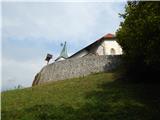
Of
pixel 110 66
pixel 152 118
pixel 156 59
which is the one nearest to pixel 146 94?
pixel 156 59

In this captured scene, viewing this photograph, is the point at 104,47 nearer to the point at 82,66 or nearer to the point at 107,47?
the point at 107,47

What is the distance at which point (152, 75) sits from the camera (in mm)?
40750

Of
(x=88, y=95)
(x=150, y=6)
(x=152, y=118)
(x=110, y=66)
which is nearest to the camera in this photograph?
(x=152, y=118)

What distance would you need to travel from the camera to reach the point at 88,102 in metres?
28.8

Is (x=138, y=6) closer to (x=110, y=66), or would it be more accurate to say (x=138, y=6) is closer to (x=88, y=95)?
(x=88, y=95)

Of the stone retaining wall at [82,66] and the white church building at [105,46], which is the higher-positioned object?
the white church building at [105,46]

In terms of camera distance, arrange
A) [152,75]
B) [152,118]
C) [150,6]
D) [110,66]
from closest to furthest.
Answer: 1. [152,118]
2. [150,6]
3. [152,75]
4. [110,66]

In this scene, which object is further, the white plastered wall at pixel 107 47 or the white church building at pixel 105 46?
the white church building at pixel 105 46

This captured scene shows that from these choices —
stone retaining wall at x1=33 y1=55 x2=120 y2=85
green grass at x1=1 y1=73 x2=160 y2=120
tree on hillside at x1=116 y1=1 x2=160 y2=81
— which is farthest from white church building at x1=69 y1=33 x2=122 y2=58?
green grass at x1=1 y1=73 x2=160 y2=120

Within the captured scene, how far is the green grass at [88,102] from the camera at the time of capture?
2475 centimetres

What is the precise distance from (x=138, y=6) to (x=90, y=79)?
11942mm

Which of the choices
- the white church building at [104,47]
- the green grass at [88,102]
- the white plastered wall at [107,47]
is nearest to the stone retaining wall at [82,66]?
the green grass at [88,102]

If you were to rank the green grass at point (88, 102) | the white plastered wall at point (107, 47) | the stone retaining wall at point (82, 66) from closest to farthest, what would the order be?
the green grass at point (88, 102), the stone retaining wall at point (82, 66), the white plastered wall at point (107, 47)

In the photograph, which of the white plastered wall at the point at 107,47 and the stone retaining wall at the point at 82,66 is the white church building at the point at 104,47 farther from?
the stone retaining wall at the point at 82,66
